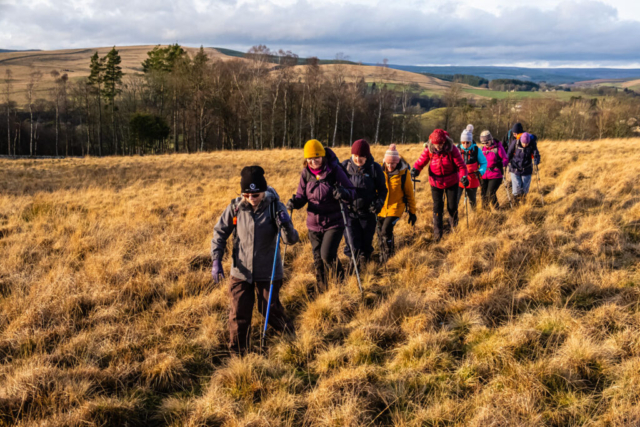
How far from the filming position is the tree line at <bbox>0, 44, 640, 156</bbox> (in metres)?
39.5

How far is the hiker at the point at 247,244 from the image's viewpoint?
12.6 ft

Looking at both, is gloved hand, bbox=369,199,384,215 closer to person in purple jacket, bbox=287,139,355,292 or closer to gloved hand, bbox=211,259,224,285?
person in purple jacket, bbox=287,139,355,292

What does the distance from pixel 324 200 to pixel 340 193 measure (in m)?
0.30

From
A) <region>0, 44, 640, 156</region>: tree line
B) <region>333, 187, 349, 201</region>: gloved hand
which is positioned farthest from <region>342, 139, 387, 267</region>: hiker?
<region>0, 44, 640, 156</region>: tree line

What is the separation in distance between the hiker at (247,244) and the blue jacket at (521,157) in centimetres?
698

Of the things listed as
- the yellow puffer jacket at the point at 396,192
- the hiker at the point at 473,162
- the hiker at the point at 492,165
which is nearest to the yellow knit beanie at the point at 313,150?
the yellow puffer jacket at the point at 396,192

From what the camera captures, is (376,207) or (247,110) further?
(247,110)

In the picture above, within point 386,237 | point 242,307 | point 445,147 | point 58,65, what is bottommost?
point 242,307

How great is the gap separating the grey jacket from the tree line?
108ft

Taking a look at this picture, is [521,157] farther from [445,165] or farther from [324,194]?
[324,194]

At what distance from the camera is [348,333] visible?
163 inches

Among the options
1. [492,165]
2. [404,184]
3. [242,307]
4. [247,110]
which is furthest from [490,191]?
[247,110]

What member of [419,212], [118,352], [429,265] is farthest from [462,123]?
[118,352]

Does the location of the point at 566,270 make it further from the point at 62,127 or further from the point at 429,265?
the point at 62,127
